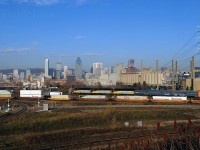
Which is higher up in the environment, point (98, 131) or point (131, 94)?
point (131, 94)

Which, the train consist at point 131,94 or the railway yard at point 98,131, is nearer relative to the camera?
the railway yard at point 98,131

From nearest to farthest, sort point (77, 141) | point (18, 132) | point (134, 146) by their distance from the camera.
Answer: point (134, 146)
point (77, 141)
point (18, 132)

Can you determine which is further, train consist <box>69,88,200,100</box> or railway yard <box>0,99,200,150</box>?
train consist <box>69,88,200,100</box>

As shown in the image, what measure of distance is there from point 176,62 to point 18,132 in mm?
100709

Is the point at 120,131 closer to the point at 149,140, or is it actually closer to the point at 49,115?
the point at 149,140

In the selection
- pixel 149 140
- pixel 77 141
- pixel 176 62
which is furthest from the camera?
pixel 176 62

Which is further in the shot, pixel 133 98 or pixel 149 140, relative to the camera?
pixel 133 98

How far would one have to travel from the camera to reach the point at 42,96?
7650 centimetres

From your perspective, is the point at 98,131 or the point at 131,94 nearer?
the point at 98,131

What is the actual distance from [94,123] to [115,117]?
13.7 feet

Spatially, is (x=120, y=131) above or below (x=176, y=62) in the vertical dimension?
below

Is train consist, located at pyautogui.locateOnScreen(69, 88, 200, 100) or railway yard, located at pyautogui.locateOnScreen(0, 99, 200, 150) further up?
train consist, located at pyautogui.locateOnScreen(69, 88, 200, 100)

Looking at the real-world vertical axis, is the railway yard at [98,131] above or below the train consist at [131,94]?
below

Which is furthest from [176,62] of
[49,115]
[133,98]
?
[49,115]
